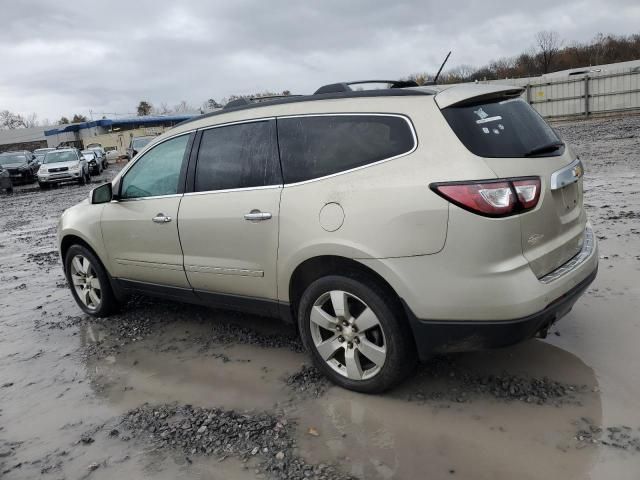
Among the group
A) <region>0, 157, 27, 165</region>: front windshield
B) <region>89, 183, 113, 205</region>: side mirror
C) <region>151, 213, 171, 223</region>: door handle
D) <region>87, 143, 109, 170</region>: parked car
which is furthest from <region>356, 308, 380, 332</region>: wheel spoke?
<region>87, 143, 109, 170</region>: parked car

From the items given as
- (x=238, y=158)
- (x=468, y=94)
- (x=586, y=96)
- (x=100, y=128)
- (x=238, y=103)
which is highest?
(x=100, y=128)

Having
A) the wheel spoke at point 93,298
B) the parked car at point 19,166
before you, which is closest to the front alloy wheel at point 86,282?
the wheel spoke at point 93,298

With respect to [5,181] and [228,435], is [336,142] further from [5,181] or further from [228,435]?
[5,181]

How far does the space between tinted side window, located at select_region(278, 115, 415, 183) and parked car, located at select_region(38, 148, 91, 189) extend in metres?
22.2

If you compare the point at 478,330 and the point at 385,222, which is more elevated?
the point at 385,222

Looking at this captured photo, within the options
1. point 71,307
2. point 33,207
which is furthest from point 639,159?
point 33,207

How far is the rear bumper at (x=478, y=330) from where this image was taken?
112 inches

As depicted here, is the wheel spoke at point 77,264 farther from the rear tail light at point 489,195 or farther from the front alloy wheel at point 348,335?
the rear tail light at point 489,195

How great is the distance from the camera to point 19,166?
26.4m

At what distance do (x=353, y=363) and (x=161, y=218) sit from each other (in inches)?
78.5

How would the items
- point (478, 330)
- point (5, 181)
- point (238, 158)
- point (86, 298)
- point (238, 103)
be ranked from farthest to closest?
point (5, 181) < point (86, 298) < point (238, 103) < point (238, 158) < point (478, 330)

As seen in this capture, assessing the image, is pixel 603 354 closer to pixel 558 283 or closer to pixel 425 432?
pixel 558 283

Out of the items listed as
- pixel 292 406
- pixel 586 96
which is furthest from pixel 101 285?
pixel 586 96

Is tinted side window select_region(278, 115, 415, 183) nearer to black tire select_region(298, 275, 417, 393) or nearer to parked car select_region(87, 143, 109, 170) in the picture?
black tire select_region(298, 275, 417, 393)
